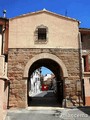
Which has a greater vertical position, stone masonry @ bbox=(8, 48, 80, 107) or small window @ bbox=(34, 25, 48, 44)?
small window @ bbox=(34, 25, 48, 44)

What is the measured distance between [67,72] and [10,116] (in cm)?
540

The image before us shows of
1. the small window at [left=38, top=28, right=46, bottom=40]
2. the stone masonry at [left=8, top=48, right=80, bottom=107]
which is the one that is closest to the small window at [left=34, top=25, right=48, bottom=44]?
the small window at [left=38, top=28, right=46, bottom=40]

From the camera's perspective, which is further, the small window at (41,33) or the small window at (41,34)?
the small window at (41,33)

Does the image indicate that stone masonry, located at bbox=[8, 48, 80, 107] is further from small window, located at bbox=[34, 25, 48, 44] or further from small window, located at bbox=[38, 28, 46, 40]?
small window, located at bbox=[38, 28, 46, 40]

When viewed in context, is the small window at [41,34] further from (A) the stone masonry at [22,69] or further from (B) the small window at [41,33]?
(A) the stone masonry at [22,69]

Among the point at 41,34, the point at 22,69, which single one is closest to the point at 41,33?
the point at 41,34

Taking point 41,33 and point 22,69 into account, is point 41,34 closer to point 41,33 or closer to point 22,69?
point 41,33

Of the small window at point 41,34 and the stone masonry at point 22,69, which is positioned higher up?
the small window at point 41,34

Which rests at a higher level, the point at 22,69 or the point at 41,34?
the point at 41,34

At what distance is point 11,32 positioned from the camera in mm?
16422

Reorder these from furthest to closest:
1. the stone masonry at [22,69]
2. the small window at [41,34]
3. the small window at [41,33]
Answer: the small window at [41,33] → the small window at [41,34] → the stone masonry at [22,69]

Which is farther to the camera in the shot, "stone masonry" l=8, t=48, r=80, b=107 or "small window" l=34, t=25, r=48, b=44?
"small window" l=34, t=25, r=48, b=44

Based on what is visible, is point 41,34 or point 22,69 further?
point 41,34

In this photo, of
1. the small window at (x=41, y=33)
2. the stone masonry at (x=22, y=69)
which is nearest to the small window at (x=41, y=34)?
the small window at (x=41, y=33)
